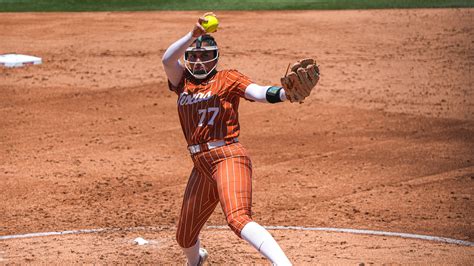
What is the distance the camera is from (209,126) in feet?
25.3

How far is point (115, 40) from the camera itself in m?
21.0

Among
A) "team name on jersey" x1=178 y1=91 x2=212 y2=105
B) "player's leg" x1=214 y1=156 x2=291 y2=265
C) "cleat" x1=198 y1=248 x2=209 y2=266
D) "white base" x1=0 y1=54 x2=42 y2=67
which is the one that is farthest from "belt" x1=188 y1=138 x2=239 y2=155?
"white base" x1=0 y1=54 x2=42 y2=67

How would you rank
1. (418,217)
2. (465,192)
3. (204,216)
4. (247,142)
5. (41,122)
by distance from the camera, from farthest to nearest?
(41,122) → (247,142) → (465,192) → (418,217) → (204,216)

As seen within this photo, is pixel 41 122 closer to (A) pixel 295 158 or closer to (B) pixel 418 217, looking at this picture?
(A) pixel 295 158

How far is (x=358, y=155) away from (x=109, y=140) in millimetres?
3549

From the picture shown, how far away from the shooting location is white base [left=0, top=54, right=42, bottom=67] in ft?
61.1

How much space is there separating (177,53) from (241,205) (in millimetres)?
1341

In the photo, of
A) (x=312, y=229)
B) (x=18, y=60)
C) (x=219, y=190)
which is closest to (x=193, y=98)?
(x=219, y=190)

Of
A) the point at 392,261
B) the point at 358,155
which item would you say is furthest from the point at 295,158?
the point at 392,261

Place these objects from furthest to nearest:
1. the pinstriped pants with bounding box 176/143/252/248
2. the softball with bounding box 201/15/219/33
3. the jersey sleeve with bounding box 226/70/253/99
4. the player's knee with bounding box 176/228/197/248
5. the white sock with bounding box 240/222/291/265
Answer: the player's knee with bounding box 176/228/197/248, the jersey sleeve with bounding box 226/70/253/99, the softball with bounding box 201/15/219/33, the pinstriped pants with bounding box 176/143/252/248, the white sock with bounding box 240/222/291/265

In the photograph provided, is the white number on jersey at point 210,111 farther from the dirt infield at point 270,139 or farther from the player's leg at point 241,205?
the dirt infield at point 270,139

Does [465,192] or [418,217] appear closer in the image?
[418,217]

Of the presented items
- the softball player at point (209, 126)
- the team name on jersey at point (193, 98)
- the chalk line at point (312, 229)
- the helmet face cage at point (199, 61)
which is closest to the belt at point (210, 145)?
the softball player at point (209, 126)

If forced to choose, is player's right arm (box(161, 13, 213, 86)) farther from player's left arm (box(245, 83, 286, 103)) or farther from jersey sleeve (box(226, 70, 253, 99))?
player's left arm (box(245, 83, 286, 103))
